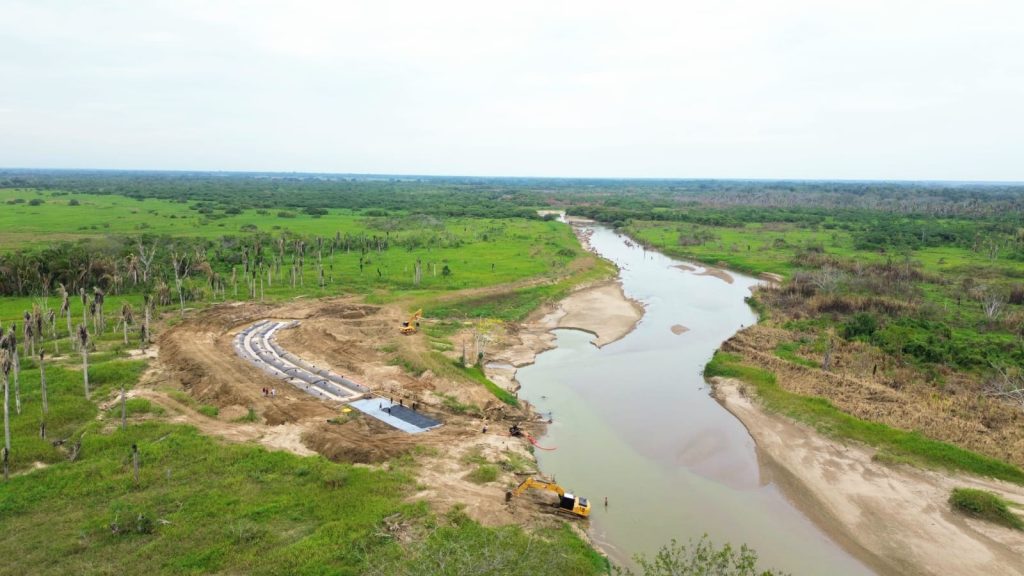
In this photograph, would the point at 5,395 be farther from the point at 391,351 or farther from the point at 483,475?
the point at 391,351

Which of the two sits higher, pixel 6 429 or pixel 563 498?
pixel 6 429

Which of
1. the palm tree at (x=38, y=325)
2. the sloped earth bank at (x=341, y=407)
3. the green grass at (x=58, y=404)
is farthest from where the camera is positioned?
the palm tree at (x=38, y=325)

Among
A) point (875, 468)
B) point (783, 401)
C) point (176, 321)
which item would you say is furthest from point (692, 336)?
point (176, 321)

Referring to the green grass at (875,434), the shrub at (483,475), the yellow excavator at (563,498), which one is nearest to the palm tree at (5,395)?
the shrub at (483,475)

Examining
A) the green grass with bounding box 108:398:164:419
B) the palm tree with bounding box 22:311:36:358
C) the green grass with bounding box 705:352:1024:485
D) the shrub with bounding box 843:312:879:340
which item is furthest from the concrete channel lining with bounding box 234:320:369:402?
the shrub with bounding box 843:312:879:340

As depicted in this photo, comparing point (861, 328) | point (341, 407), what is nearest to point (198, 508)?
point (341, 407)

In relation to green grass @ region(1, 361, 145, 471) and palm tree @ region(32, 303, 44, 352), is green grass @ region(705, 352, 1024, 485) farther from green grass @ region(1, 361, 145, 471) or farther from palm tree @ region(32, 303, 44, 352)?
palm tree @ region(32, 303, 44, 352)

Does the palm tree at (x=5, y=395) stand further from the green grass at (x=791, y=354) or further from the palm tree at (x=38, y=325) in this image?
the green grass at (x=791, y=354)
